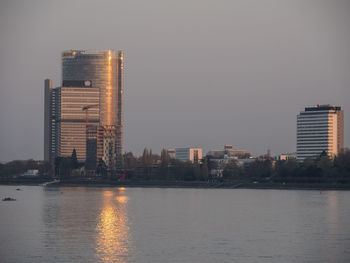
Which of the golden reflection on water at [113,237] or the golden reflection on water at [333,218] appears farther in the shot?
the golden reflection on water at [333,218]

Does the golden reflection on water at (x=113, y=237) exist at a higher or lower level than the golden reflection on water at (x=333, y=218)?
lower

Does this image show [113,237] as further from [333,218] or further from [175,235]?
[333,218]

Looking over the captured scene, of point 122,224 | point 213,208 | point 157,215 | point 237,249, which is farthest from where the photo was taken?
point 213,208

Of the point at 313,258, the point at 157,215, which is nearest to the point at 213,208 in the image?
the point at 157,215

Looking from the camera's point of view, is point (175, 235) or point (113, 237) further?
point (175, 235)

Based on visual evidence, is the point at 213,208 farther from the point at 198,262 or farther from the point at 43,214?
the point at 198,262

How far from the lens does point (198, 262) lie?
57281 millimetres

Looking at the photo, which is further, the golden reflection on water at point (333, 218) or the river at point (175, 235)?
the golden reflection on water at point (333, 218)

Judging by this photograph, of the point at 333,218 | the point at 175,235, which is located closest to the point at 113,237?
the point at 175,235

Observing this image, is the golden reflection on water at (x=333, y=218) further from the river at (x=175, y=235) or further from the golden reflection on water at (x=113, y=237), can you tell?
the golden reflection on water at (x=113, y=237)

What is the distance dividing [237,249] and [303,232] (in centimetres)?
1682

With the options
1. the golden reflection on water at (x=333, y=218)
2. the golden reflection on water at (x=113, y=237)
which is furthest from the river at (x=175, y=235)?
the golden reflection on water at (x=333, y=218)

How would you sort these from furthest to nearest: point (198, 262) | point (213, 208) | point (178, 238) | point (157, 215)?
point (213, 208) < point (157, 215) < point (178, 238) < point (198, 262)

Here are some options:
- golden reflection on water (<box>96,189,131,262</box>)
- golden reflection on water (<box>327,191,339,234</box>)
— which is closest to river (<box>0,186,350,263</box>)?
golden reflection on water (<box>96,189,131,262</box>)
